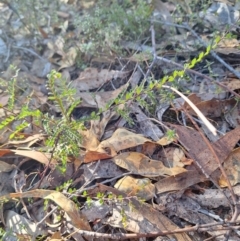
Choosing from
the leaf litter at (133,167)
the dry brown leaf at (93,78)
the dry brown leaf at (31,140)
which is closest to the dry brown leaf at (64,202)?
the leaf litter at (133,167)

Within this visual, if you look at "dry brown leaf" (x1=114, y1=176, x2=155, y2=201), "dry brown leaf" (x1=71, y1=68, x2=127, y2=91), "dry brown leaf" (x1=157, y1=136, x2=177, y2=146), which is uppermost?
"dry brown leaf" (x1=71, y1=68, x2=127, y2=91)

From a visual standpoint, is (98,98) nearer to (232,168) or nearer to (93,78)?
(93,78)

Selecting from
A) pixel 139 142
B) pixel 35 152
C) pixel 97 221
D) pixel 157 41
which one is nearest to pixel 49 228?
pixel 97 221

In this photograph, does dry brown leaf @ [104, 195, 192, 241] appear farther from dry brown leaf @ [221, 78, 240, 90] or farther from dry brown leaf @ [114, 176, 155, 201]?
dry brown leaf @ [221, 78, 240, 90]

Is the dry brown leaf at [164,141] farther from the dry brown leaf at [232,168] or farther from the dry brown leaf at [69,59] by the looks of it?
the dry brown leaf at [69,59]

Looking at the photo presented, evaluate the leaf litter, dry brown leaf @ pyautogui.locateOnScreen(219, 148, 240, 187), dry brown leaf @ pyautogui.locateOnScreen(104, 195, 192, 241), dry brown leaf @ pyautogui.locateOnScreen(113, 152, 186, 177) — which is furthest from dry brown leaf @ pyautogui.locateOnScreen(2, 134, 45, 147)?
dry brown leaf @ pyautogui.locateOnScreen(219, 148, 240, 187)

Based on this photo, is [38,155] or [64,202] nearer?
[64,202]

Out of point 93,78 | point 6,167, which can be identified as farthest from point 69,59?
point 6,167
